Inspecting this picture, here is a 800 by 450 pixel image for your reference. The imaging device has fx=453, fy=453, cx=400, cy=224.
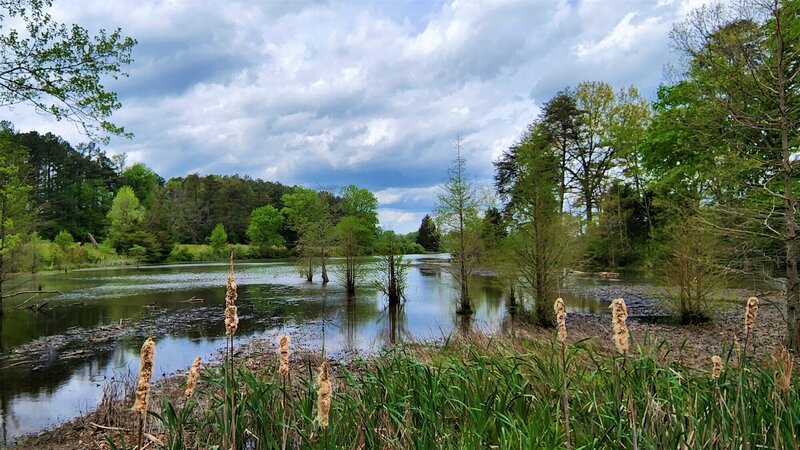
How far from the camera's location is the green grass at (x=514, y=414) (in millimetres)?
2635

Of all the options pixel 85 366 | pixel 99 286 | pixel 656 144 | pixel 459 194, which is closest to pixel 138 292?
pixel 99 286

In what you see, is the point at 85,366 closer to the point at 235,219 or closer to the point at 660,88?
the point at 660,88

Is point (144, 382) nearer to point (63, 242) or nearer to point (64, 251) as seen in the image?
point (64, 251)

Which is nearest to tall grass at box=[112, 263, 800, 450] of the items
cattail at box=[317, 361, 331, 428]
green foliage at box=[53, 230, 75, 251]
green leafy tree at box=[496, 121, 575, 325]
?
cattail at box=[317, 361, 331, 428]

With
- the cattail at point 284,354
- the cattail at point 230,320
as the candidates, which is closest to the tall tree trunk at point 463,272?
the cattail at point 284,354

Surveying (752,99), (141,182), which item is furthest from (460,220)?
(141,182)

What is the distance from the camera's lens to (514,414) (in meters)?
3.78

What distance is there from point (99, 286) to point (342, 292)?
16.6m

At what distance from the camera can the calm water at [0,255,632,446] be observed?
913 centimetres

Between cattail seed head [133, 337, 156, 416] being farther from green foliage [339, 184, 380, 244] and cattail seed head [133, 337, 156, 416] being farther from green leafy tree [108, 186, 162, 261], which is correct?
green leafy tree [108, 186, 162, 261]

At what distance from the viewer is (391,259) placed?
2362 centimetres

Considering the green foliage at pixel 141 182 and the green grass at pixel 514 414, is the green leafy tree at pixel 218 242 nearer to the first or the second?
the green foliage at pixel 141 182

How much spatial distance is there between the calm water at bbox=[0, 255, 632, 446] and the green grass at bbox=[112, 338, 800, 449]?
34.3 inches

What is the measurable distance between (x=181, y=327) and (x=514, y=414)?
15446mm
